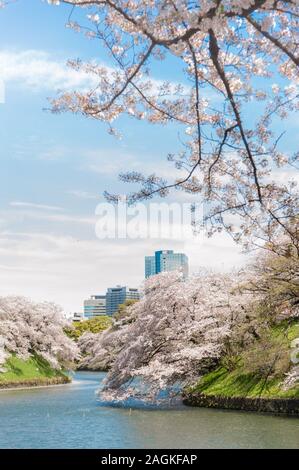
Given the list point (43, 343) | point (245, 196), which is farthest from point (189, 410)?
point (43, 343)

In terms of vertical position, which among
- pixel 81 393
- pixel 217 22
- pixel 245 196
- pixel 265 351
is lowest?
pixel 81 393

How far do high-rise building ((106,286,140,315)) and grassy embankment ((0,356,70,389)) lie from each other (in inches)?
4267

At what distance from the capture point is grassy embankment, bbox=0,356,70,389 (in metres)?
34.5

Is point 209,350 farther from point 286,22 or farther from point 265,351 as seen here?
point 286,22

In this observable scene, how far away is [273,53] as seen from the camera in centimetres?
668

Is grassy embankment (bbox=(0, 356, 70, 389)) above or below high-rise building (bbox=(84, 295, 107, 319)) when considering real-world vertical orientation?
below

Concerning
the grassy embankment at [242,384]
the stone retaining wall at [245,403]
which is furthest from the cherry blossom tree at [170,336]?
the stone retaining wall at [245,403]

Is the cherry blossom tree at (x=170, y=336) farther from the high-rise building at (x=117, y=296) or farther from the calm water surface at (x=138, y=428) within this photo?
the high-rise building at (x=117, y=296)

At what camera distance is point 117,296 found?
516 feet

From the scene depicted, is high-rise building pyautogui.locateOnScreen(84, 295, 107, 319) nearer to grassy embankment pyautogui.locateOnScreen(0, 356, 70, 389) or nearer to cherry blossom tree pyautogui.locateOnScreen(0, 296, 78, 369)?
cherry blossom tree pyautogui.locateOnScreen(0, 296, 78, 369)

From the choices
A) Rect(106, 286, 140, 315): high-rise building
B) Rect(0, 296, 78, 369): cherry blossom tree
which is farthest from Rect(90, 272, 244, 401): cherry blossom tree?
Rect(106, 286, 140, 315): high-rise building

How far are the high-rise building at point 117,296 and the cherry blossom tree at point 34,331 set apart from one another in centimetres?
10497

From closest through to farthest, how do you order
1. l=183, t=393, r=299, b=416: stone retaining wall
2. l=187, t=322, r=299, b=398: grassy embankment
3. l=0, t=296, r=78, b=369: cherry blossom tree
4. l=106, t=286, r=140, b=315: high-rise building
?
l=183, t=393, r=299, b=416: stone retaining wall
l=187, t=322, r=299, b=398: grassy embankment
l=0, t=296, r=78, b=369: cherry blossom tree
l=106, t=286, r=140, b=315: high-rise building
